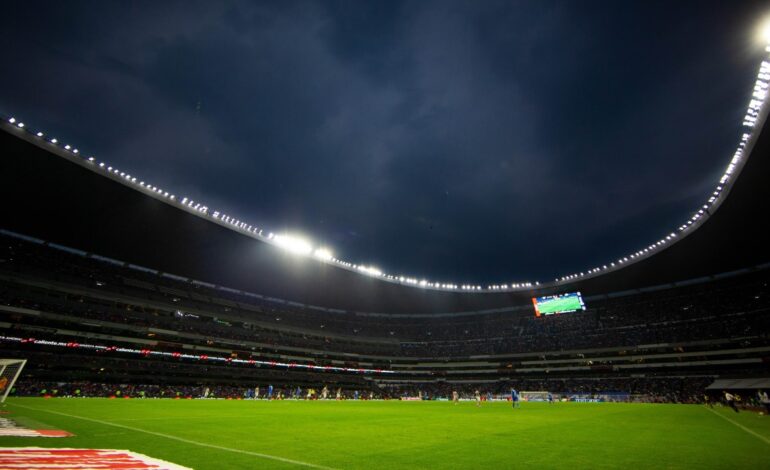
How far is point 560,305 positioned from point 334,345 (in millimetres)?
Result: 40697

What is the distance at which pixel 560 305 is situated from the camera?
191 ft

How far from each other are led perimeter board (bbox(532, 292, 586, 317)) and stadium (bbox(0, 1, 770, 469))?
0.30 metres

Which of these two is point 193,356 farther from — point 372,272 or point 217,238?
point 372,272

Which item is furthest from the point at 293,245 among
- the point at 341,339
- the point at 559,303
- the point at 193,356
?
the point at 559,303

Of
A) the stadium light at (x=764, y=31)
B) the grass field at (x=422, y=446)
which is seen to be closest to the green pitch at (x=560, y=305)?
the stadium light at (x=764, y=31)

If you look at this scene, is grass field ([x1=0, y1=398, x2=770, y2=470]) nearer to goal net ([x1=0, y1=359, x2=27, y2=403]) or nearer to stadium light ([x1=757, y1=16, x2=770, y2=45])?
goal net ([x1=0, y1=359, x2=27, y2=403])

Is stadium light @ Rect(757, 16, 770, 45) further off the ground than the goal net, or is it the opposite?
stadium light @ Rect(757, 16, 770, 45)

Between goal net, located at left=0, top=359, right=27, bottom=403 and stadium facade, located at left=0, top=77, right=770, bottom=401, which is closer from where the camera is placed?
goal net, located at left=0, top=359, right=27, bottom=403

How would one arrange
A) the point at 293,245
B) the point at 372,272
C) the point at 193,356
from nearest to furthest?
the point at 293,245 → the point at 193,356 → the point at 372,272

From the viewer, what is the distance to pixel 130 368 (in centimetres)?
4300

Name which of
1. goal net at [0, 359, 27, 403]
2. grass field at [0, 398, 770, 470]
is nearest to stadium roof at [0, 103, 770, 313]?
goal net at [0, 359, 27, 403]

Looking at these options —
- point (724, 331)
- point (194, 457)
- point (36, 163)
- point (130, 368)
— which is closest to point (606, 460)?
point (194, 457)

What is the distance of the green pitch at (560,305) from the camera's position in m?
57.0

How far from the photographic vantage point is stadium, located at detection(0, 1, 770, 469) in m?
9.10
